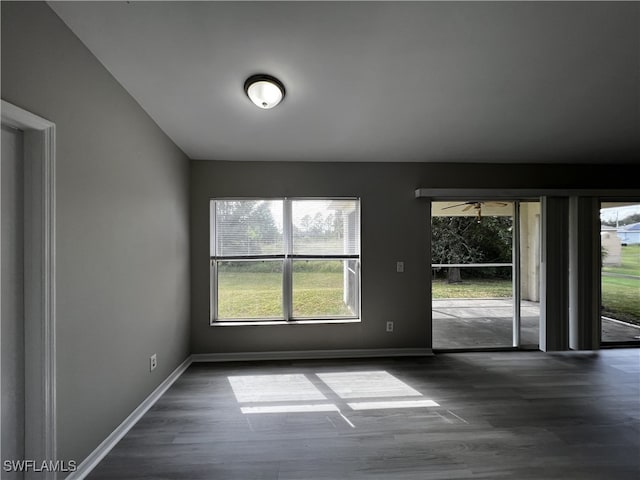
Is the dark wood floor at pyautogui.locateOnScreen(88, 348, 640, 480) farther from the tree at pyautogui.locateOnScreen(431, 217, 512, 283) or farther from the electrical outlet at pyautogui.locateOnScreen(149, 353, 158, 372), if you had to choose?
the tree at pyautogui.locateOnScreen(431, 217, 512, 283)

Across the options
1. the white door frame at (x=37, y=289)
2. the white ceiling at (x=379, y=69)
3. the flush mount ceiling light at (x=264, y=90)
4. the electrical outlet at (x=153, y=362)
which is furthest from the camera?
the electrical outlet at (x=153, y=362)

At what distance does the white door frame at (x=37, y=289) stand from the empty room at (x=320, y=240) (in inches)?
0.4

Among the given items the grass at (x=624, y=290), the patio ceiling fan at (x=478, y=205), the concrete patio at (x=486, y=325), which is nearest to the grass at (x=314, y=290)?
the grass at (x=624, y=290)

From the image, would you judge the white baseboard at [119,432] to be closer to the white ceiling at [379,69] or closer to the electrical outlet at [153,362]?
the electrical outlet at [153,362]

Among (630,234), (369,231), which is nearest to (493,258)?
(369,231)

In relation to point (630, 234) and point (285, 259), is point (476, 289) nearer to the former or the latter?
point (630, 234)

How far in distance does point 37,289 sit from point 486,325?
4.49 metres

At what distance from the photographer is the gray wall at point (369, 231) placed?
11.0ft

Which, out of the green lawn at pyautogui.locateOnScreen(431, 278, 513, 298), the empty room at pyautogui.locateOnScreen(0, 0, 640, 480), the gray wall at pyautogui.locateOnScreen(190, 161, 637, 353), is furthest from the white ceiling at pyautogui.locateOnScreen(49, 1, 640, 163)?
the green lawn at pyautogui.locateOnScreen(431, 278, 513, 298)

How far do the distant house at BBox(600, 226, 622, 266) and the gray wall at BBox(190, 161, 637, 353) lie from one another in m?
1.21

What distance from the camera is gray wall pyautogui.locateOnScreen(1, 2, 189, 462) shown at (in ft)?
4.66

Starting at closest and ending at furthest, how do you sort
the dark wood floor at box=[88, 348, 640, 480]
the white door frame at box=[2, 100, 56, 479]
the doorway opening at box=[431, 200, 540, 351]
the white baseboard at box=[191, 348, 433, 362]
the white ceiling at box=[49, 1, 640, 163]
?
the white door frame at box=[2, 100, 56, 479], the white ceiling at box=[49, 1, 640, 163], the dark wood floor at box=[88, 348, 640, 480], the white baseboard at box=[191, 348, 433, 362], the doorway opening at box=[431, 200, 540, 351]

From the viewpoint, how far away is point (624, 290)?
3.72m

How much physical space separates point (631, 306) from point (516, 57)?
3919 mm
